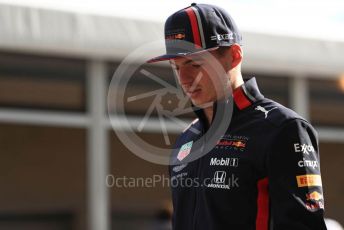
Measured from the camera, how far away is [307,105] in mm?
9438

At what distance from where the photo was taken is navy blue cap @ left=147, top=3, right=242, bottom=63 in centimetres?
228

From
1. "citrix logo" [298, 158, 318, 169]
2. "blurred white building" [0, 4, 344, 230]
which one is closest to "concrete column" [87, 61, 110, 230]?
"blurred white building" [0, 4, 344, 230]

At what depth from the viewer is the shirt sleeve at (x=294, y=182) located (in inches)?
79.0

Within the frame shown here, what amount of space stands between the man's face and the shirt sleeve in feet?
1.07

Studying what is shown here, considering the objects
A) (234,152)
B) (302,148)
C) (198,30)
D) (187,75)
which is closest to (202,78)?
(187,75)

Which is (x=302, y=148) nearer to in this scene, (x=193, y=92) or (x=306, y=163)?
(x=306, y=163)

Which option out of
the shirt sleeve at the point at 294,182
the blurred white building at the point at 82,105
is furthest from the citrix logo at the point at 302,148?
the blurred white building at the point at 82,105

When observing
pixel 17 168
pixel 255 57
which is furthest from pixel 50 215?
pixel 255 57

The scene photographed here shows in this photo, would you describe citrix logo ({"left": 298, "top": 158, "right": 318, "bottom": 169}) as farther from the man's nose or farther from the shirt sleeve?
the man's nose

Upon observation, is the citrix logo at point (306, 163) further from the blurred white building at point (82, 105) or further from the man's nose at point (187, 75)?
the blurred white building at point (82, 105)

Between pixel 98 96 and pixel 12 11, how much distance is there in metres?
1.48

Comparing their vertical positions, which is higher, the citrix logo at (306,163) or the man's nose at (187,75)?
the man's nose at (187,75)

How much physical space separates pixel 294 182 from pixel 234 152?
23 cm

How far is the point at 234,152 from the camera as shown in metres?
2.19
